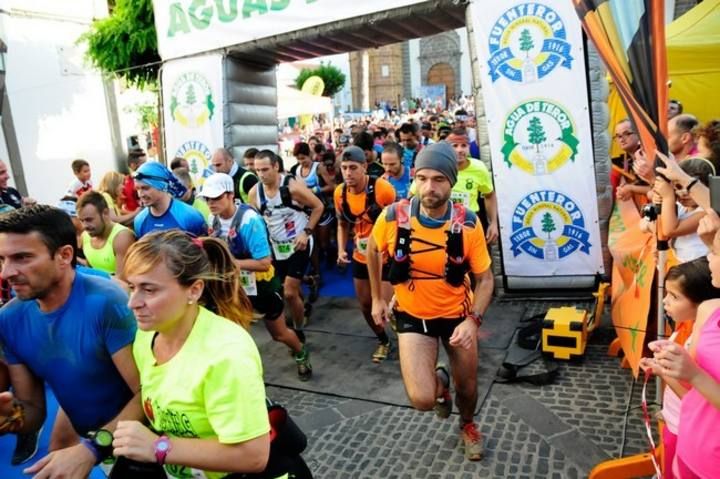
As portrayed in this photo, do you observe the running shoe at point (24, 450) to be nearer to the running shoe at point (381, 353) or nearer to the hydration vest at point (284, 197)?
the running shoe at point (381, 353)

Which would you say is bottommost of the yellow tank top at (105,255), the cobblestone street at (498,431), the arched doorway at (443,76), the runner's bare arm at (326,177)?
the cobblestone street at (498,431)

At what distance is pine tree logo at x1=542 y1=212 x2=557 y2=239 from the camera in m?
6.01

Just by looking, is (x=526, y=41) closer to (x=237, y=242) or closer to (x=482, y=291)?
(x=482, y=291)

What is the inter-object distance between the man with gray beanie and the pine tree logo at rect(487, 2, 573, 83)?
2.86 m

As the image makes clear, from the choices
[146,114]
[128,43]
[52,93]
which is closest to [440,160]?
[128,43]

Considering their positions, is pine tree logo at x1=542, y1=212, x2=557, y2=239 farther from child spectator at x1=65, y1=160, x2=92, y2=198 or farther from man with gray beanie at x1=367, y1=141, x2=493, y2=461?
child spectator at x1=65, y1=160, x2=92, y2=198

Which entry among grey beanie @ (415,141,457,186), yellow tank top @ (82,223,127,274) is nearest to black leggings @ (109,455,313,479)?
grey beanie @ (415,141,457,186)

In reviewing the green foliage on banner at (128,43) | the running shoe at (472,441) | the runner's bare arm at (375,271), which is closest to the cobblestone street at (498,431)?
the running shoe at (472,441)

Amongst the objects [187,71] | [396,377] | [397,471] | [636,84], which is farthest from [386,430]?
[187,71]

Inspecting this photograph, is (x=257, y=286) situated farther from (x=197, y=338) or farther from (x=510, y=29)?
(x=510, y=29)

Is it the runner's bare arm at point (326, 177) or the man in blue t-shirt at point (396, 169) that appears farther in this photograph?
the runner's bare arm at point (326, 177)

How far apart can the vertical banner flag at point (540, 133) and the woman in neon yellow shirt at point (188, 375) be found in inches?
177

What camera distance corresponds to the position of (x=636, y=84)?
10.3ft

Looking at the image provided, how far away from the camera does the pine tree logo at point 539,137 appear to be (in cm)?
577
